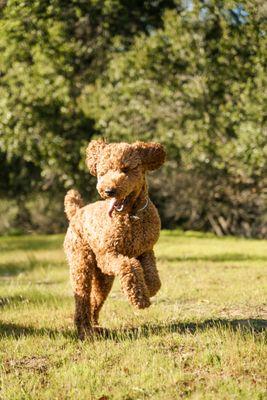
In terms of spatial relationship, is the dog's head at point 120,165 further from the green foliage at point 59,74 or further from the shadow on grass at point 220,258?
the shadow on grass at point 220,258

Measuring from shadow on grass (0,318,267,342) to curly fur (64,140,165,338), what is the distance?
229mm

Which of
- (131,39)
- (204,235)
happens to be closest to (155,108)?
(131,39)

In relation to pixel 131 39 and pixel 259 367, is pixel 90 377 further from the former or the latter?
pixel 131 39

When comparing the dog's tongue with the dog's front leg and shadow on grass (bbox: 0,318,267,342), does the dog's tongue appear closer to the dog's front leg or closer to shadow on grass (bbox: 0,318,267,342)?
the dog's front leg

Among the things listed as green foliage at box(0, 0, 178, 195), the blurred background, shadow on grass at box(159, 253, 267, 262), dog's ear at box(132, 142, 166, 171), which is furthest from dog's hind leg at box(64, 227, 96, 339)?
green foliage at box(0, 0, 178, 195)

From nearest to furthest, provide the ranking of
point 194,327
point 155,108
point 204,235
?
point 194,327 → point 155,108 → point 204,235

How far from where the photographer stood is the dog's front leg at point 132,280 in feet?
15.0

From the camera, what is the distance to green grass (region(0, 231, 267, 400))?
3.88m

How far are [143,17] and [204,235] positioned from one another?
7175 millimetres

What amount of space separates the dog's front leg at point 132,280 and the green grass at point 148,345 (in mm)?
396

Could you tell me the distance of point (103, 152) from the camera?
4926 mm

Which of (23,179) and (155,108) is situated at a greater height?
(155,108)

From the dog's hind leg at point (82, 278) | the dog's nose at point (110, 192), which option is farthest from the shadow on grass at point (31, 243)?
the dog's nose at point (110, 192)

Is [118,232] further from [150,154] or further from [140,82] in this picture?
[140,82]
